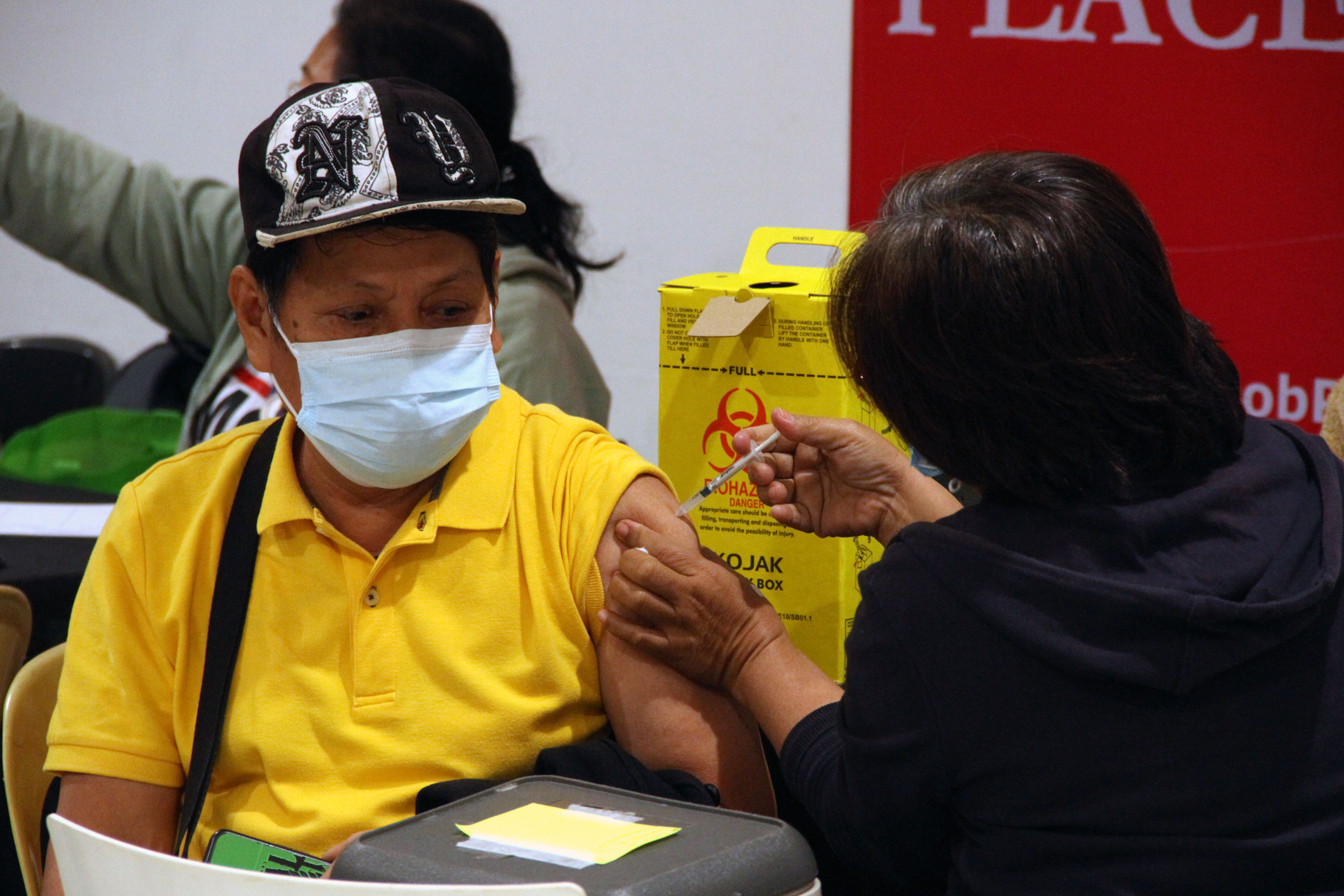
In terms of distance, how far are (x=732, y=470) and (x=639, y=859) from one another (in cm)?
70

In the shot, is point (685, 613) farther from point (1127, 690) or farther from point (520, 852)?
point (1127, 690)

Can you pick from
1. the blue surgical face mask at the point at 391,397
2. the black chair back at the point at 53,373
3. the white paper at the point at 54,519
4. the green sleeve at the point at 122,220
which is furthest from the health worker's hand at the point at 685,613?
the black chair back at the point at 53,373

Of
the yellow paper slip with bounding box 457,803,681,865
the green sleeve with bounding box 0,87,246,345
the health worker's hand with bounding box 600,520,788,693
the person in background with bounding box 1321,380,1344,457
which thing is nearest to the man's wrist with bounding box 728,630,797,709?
the health worker's hand with bounding box 600,520,788,693

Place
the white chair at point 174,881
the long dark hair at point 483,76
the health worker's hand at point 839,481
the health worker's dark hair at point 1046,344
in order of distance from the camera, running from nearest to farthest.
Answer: the white chair at point 174,881 → the health worker's dark hair at point 1046,344 → the health worker's hand at point 839,481 → the long dark hair at point 483,76

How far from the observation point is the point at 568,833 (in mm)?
1210

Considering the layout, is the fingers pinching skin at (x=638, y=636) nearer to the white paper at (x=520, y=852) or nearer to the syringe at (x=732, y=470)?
the syringe at (x=732, y=470)

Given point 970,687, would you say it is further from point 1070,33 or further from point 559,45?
point 559,45

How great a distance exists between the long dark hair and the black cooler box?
2.30m

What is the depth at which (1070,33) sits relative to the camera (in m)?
2.92

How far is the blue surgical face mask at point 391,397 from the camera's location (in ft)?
5.18

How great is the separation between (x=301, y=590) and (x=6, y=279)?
3.50m

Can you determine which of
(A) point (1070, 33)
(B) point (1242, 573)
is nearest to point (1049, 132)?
(A) point (1070, 33)

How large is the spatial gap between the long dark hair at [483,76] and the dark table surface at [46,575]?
140cm

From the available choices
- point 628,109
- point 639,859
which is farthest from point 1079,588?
point 628,109
